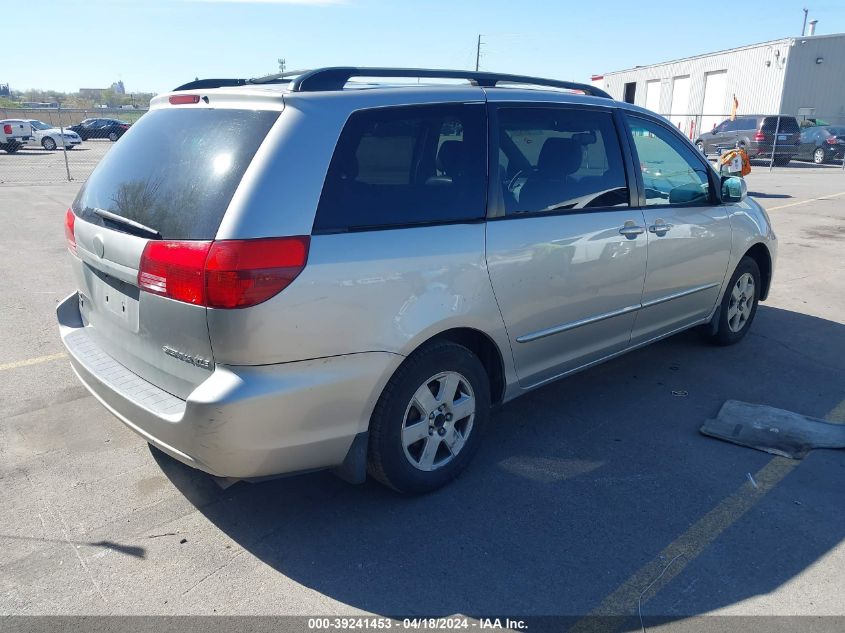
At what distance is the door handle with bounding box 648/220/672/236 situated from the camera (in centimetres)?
442

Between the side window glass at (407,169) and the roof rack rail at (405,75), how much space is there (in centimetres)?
26

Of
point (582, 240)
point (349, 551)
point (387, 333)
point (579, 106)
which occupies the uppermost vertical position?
point (579, 106)

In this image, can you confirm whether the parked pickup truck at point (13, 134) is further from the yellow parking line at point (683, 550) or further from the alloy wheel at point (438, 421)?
the yellow parking line at point (683, 550)

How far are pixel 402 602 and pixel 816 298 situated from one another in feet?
21.1

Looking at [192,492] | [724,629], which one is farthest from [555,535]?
[192,492]

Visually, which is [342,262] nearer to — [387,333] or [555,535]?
[387,333]

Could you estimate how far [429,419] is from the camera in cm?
337

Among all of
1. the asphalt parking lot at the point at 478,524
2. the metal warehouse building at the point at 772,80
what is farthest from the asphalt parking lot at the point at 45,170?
the metal warehouse building at the point at 772,80

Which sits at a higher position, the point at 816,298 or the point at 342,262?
the point at 342,262

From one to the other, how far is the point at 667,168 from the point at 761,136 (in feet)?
79.1

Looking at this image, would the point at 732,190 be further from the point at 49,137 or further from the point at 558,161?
the point at 49,137

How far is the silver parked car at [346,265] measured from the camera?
2695 millimetres

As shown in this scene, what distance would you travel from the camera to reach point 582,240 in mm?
3904

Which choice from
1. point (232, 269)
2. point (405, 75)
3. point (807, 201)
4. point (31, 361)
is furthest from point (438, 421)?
point (807, 201)
